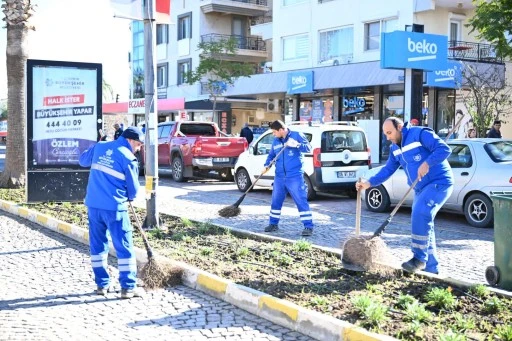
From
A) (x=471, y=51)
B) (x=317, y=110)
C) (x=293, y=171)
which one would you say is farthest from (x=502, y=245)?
(x=317, y=110)

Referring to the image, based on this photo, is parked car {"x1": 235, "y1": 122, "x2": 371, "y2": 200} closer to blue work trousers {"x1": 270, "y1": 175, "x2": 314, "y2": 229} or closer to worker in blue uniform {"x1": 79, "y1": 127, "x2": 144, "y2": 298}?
blue work trousers {"x1": 270, "y1": 175, "x2": 314, "y2": 229}

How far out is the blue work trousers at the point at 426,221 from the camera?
6.83 m

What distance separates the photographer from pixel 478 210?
11.4 meters

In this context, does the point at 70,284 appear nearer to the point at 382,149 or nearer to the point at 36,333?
the point at 36,333

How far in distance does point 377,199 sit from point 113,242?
Answer: 7.76 metres

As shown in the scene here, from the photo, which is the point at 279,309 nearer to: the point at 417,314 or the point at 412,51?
the point at 417,314

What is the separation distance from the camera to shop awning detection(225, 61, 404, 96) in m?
25.6

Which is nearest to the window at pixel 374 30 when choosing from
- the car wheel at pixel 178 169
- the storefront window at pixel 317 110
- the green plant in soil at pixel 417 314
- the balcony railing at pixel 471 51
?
the balcony railing at pixel 471 51

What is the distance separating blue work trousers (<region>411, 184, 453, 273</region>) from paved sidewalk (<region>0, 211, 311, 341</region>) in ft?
6.58

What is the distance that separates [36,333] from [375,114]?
84.2 ft

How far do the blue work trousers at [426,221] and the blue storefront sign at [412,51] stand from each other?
1165 cm

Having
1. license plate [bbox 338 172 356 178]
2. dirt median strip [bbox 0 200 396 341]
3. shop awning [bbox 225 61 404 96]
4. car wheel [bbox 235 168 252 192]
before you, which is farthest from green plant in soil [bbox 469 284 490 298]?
shop awning [bbox 225 61 404 96]

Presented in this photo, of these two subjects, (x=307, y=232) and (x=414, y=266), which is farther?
(x=307, y=232)

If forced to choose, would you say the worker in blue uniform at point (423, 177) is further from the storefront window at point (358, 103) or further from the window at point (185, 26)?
the window at point (185, 26)
